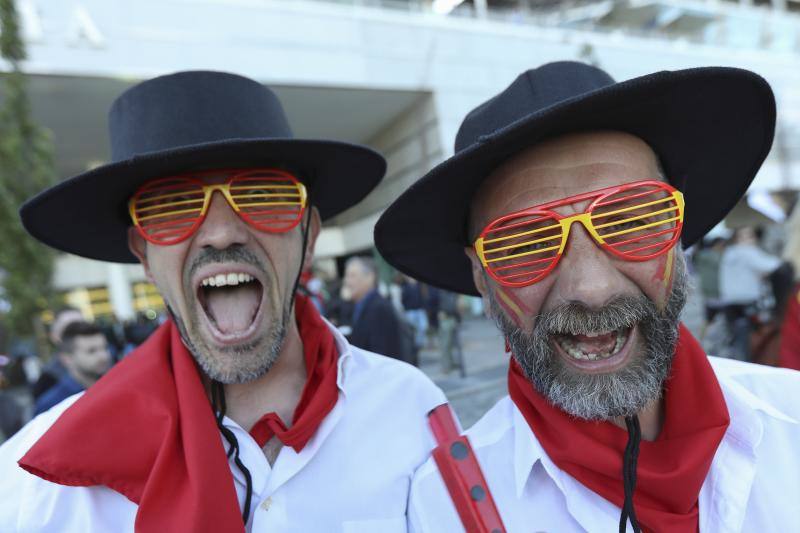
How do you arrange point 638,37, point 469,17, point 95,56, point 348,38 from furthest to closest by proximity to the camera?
point 638,37 → point 469,17 → point 348,38 → point 95,56

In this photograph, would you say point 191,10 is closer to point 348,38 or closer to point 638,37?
point 348,38

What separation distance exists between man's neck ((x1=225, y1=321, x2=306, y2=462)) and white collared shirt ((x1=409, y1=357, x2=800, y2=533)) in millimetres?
550

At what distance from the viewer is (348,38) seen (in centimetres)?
1522

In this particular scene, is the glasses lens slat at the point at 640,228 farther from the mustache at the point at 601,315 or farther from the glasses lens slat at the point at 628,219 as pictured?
the mustache at the point at 601,315

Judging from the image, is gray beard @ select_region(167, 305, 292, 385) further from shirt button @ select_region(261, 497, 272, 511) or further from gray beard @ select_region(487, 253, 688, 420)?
gray beard @ select_region(487, 253, 688, 420)

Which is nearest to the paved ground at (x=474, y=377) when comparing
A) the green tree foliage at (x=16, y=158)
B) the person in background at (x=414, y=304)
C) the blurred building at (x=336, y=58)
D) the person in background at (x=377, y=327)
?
the person in background at (x=414, y=304)

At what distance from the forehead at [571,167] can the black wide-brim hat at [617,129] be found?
1.1 inches

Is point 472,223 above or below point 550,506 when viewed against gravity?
above

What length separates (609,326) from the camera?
Answer: 50.9 inches

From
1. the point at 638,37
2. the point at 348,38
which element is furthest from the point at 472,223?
the point at 638,37

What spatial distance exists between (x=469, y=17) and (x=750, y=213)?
20165 mm

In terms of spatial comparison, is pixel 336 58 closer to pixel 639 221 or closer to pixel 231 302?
pixel 231 302

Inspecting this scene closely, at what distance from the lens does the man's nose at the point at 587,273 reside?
50.6 inches

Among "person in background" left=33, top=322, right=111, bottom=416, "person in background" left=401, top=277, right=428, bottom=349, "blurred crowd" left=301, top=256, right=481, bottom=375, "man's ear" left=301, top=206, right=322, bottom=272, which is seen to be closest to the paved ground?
"blurred crowd" left=301, top=256, right=481, bottom=375
